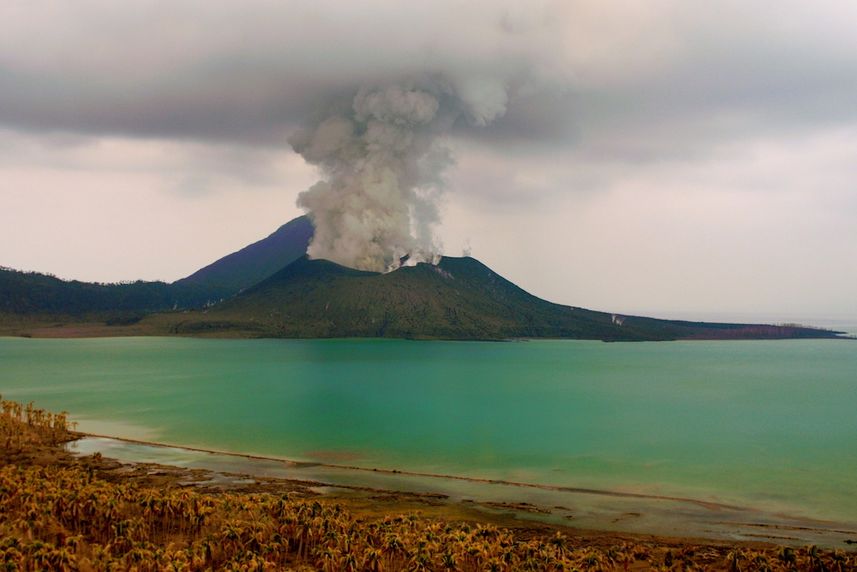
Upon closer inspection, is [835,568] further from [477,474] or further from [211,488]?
[211,488]

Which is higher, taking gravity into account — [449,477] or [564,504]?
[564,504]

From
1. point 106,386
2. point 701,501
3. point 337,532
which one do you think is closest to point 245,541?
point 337,532

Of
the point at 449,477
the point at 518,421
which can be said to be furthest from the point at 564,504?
the point at 518,421

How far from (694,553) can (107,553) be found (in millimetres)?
31988

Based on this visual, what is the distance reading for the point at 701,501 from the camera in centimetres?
5659

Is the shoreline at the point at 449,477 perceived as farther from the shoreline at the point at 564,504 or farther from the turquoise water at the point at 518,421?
the turquoise water at the point at 518,421

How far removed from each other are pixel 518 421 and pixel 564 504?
4586cm

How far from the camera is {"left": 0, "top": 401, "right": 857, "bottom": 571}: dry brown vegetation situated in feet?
121

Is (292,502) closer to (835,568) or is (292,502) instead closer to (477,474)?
(477,474)

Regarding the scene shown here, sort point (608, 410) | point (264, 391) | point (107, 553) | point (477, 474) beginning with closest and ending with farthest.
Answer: point (107, 553) < point (477, 474) < point (608, 410) < point (264, 391)

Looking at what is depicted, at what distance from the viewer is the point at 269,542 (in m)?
40.5

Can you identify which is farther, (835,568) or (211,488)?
(211,488)

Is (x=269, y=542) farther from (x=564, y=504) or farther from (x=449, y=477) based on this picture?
(x=449, y=477)

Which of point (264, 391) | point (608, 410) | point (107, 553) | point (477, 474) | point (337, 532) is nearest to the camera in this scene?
point (107, 553)
